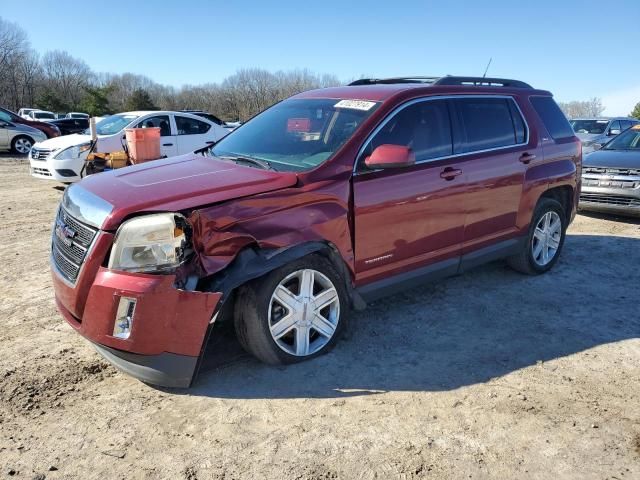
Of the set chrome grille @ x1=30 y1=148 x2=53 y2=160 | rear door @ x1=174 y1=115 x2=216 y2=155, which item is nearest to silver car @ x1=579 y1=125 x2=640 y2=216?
rear door @ x1=174 y1=115 x2=216 y2=155

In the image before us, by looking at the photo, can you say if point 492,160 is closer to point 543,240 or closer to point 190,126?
point 543,240

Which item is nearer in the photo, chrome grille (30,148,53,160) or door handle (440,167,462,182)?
door handle (440,167,462,182)

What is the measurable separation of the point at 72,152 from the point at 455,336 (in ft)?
29.5

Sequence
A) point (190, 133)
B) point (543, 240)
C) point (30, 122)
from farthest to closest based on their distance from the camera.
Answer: point (30, 122)
point (190, 133)
point (543, 240)

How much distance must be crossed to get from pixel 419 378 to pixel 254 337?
1119 mm

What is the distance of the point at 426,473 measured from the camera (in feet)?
8.37

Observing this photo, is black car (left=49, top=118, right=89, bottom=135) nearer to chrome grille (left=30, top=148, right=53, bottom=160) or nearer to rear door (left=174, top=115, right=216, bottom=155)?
rear door (left=174, top=115, right=216, bottom=155)

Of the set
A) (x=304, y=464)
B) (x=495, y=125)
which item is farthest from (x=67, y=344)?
(x=495, y=125)

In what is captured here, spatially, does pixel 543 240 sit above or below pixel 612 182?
below

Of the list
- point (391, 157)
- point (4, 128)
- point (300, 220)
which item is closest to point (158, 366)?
point (300, 220)

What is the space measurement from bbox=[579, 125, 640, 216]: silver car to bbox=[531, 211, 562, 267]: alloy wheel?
11.3 ft

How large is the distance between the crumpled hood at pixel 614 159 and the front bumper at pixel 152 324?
7.81 meters

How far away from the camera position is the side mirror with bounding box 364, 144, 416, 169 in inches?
141

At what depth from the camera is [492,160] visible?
4.62m
